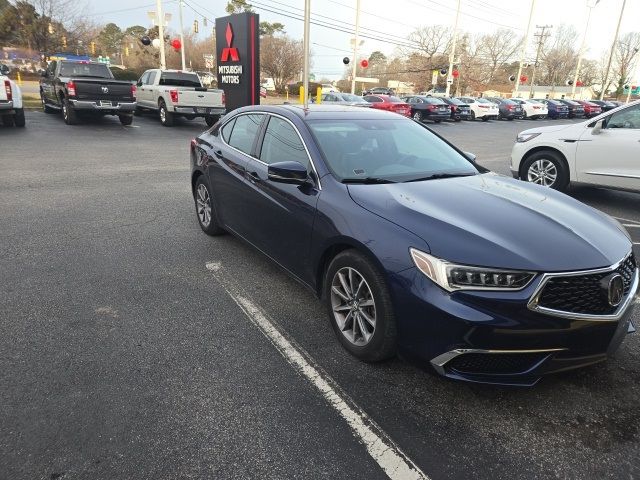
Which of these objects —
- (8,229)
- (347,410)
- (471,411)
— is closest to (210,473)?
(347,410)

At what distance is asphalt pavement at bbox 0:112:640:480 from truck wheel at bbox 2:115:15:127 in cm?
1272

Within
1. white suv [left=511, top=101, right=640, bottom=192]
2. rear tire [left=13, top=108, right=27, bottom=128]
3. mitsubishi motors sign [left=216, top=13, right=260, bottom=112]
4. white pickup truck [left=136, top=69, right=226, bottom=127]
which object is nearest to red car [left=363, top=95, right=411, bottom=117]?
mitsubishi motors sign [left=216, top=13, right=260, bottom=112]

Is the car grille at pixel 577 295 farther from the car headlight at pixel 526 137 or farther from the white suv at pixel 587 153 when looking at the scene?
the car headlight at pixel 526 137

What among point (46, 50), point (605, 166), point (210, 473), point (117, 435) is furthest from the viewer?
point (46, 50)

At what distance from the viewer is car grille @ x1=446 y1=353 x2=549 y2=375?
2.47 metres

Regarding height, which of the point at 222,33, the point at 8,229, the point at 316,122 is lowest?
the point at 8,229

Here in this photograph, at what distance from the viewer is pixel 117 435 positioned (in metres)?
2.42

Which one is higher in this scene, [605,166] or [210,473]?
[605,166]

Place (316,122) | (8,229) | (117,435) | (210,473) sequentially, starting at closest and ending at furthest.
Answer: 1. (210,473)
2. (117,435)
3. (316,122)
4. (8,229)

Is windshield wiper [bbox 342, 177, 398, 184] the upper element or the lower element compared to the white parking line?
upper

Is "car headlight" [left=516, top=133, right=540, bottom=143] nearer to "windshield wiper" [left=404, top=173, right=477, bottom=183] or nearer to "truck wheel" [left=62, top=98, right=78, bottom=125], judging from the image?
"windshield wiper" [left=404, top=173, right=477, bottom=183]

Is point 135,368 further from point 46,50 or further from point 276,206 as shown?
point 46,50

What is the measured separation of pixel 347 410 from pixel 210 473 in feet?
2.64

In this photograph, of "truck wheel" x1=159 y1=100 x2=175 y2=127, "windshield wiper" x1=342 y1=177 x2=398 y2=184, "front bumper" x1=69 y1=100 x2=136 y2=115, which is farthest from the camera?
"truck wheel" x1=159 y1=100 x2=175 y2=127
